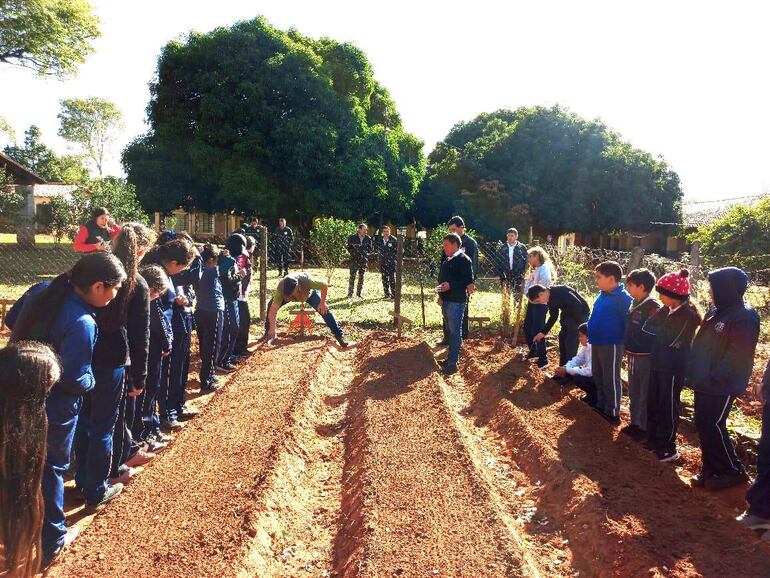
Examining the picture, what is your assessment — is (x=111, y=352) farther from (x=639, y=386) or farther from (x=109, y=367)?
(x=639, y=386)

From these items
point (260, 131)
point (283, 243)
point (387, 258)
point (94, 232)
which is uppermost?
point (260, 131)

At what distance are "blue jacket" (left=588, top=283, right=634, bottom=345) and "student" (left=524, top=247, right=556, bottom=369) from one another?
1.88 m

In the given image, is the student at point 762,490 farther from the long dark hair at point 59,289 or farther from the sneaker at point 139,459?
the sneaker at point 139,459

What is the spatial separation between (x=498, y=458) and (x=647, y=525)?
1.69 m

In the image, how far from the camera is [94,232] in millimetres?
6867

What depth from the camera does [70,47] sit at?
2080 centimetres

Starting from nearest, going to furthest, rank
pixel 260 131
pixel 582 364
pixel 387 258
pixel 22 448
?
pixel 22 448, pixel 582 364, pixel 387 258, pixel 260 131

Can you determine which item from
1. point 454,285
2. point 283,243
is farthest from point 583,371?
point 283,243

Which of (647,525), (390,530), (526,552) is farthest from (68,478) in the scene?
(647,525)

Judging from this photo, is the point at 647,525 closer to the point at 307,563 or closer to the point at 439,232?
the point at 307,563

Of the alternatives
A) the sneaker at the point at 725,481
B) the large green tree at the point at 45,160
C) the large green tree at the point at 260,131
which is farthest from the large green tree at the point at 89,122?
the sneaker at the point at 725,481

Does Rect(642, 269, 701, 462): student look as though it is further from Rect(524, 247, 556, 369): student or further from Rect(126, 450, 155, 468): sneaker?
Rect(126, 450, 155, 468): sneaker

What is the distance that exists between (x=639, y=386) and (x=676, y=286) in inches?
42.7

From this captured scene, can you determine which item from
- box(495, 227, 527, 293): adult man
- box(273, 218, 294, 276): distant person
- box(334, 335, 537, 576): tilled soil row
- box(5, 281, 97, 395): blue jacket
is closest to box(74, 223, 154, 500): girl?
box(5, 281, 97, 395): blue jacket
